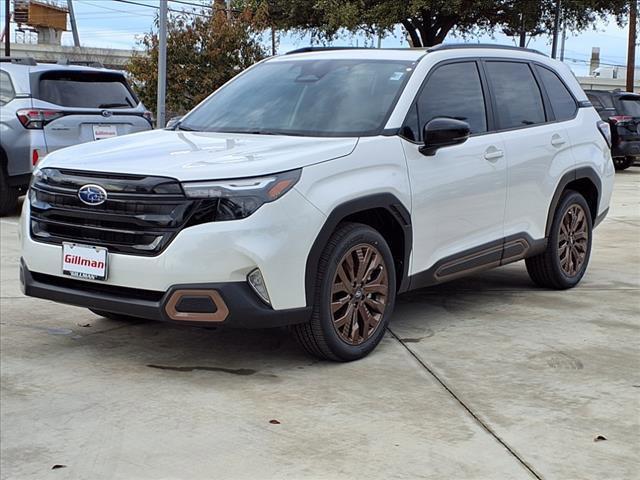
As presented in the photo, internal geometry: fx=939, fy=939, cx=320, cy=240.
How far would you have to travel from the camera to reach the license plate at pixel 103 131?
10.6 metres

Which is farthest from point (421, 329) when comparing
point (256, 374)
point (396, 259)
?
point (256, 374)

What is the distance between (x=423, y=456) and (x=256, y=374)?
53.7 inches

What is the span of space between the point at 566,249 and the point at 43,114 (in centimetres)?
600

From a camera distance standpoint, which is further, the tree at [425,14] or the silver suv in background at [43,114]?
the tree at [425,14]

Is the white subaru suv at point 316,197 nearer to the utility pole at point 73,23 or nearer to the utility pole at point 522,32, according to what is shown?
the utility pole at point 522,32

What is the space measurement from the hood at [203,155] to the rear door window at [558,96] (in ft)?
8.17

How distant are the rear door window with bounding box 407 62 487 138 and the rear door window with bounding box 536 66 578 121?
101cm

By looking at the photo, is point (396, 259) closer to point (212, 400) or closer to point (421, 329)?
point (421, 329)

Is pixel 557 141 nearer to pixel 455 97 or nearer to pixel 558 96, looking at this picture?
pixel 558 96

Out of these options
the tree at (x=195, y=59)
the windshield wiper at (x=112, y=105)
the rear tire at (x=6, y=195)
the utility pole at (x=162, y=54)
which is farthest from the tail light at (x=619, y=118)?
the rear tire at (x=6, y=195)

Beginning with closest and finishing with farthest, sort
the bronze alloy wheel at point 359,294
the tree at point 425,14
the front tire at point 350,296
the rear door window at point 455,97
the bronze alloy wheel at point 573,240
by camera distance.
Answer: the front tire at point 350,296
the bronze alloy wheel at point 359,294
the rear door window at point 455,97
the bronze alloy wheel at point 573,240
the tree at point 425,14

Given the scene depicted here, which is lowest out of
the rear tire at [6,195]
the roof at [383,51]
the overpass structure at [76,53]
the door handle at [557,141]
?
the rear tire at [6,195]

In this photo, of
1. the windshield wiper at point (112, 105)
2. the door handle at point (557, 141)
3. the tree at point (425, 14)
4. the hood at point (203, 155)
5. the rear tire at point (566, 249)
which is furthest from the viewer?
the tree at point (425, 14)

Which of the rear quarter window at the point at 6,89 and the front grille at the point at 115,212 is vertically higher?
the rear quarter window at the point at 6,89
